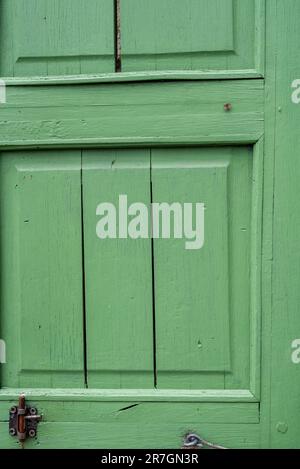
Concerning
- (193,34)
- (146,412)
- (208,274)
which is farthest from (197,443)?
(193,34)

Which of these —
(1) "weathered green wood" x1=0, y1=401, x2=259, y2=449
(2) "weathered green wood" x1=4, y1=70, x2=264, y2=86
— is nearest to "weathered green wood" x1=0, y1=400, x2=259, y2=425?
(1) "weathered green wood" x1=0, y1=401, x2=259, y2=449

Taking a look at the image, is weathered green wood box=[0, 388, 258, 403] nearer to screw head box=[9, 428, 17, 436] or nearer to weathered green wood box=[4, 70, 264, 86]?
screw head box=[9, 428, 17, 436]

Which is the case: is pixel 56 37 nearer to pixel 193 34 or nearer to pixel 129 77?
pixel 129 77

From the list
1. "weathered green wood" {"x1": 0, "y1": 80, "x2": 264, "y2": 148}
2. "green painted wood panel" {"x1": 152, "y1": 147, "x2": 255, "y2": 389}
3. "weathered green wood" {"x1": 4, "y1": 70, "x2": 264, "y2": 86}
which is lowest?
"green painted wood panel" {"x1": 152, "y1": 147, "x2": 255, "y2": 389}

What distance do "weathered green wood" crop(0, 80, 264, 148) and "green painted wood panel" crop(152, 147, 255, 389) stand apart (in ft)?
0.15

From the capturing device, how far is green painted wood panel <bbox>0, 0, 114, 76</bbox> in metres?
1.12

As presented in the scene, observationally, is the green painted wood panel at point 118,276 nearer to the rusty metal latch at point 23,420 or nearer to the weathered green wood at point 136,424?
the weathered green wood at point 136,424

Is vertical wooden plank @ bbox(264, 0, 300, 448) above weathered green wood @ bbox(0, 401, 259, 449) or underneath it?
above

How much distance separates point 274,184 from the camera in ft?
3.57

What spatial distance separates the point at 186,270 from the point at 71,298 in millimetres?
246

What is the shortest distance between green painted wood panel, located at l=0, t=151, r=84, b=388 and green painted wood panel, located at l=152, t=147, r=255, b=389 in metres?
0.17

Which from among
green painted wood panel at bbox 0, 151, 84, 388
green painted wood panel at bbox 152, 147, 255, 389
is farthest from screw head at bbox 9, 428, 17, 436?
green painted wood panel at bbox 152, 147, 255, 389

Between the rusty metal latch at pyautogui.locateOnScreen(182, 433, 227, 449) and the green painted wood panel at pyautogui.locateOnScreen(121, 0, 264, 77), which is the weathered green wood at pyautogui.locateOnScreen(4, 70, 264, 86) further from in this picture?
the rusty metal latch at pyautogui.locateOnScreen(182, 433, 227, 449)

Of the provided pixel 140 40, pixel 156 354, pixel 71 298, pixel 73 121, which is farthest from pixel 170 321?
pixel 140 40
